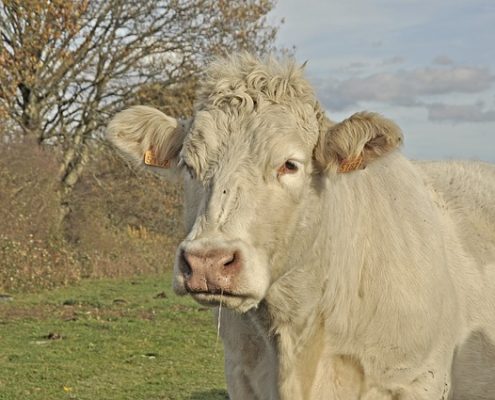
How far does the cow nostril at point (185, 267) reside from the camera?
4.43m

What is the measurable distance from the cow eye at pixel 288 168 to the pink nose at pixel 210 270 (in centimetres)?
67

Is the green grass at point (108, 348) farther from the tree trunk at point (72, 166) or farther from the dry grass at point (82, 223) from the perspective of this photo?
the tree trunk at point (72, 166)

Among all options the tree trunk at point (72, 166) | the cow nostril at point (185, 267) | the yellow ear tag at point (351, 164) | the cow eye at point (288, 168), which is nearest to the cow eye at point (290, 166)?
the cow eye at point (288, 168)

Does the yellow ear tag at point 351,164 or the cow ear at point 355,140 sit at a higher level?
the cow ear at point 355,140

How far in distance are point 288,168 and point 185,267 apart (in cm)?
91

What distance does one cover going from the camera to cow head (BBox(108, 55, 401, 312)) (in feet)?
14.8

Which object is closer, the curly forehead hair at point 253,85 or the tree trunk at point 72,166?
the curly forehead hair at point 253,85

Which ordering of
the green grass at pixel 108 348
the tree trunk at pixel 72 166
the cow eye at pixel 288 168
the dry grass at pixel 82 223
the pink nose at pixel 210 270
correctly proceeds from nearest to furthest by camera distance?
the pink nose at pixel 210 270 < the cow eye at pixel 288 168 < the green grass at pixel 108 348 < the dry grass at pixel 82 223 < the tree trunk at pixel 72 166

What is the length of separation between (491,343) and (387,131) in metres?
1.95

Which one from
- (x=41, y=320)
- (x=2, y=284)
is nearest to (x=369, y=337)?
(x=41, y=320)

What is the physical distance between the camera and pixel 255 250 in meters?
4.70

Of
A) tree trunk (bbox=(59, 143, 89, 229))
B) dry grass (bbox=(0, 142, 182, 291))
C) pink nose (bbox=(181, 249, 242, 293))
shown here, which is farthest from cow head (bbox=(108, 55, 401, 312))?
tree trunk (bbox=(59, 143, 89, 229))


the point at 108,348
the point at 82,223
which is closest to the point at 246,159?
the point at 108,348

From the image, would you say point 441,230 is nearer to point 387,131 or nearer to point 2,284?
point 387,131
